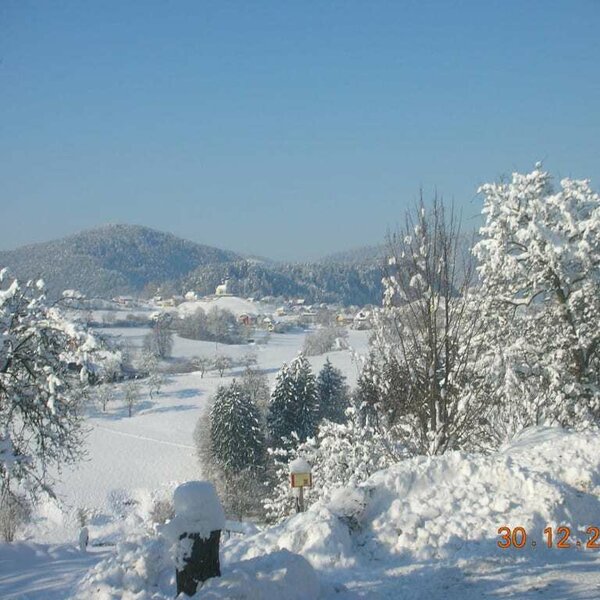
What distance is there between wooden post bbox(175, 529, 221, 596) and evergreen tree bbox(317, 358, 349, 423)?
5387cm

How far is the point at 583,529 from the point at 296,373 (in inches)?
1892

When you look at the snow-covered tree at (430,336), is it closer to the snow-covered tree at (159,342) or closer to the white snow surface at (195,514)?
the white snow surface at (195,514)

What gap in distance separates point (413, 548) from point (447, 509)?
82cm

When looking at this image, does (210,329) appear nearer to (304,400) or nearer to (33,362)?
(304,400)

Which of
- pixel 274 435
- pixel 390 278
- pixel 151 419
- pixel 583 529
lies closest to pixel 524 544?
pixel 583 529

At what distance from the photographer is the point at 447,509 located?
7863 millimetres

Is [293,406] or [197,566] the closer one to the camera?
[197,566]

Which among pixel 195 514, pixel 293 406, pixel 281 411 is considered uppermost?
pixel 195 514

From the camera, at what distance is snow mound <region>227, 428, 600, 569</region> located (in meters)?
7.30

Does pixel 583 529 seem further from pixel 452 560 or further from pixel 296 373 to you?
pixel 296 373

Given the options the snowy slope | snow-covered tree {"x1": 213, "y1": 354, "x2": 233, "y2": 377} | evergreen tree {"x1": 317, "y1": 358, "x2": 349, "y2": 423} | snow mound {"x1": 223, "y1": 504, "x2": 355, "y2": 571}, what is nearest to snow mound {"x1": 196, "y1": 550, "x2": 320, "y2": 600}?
the snowy slope

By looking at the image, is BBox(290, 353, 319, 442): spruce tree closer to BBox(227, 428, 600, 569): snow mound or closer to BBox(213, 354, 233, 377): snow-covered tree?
BBox(213, 354, 233, 377): snow-covered tree

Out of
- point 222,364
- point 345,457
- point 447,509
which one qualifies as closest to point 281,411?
point 345,457

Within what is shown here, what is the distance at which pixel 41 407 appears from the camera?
1159 cm
